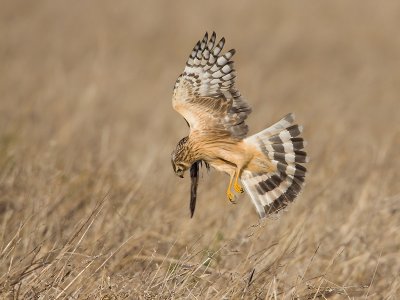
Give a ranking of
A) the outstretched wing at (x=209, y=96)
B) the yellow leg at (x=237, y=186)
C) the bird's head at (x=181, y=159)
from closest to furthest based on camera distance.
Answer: the yellow leg at (x=237, y=186), the bird's head at (x=181, y=159), the outstretched wing at (x=209, y=96)

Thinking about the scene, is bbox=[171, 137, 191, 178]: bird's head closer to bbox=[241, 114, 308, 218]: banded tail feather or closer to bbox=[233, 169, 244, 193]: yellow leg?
bbox=[233, 169, 244, 193]: yellow leg

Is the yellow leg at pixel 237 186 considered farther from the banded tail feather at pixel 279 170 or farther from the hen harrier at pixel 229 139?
the banded tail feather at pixel 279 170

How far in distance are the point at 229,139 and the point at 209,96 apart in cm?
28

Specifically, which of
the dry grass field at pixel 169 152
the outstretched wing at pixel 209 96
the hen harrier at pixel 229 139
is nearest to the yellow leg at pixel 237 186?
the hen harrier at pixel 229 139

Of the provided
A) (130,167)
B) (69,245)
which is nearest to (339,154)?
(130,167)

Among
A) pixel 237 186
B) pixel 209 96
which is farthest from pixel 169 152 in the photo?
pixel 237 186

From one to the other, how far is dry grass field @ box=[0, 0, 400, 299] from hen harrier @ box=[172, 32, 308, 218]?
8.1 inches

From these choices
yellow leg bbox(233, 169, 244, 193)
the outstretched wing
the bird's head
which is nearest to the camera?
yellow leg bbox(233, 169, 244, 193)

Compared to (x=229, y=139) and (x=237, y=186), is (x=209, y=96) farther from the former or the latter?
(x=237, y=186)

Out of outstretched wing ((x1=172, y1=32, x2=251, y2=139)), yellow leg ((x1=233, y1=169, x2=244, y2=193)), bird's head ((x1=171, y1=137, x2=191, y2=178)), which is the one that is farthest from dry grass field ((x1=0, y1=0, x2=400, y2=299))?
outstretched wing ((x1=172, y1=32, x2=251, y2=139))

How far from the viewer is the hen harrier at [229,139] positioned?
4.89 meters

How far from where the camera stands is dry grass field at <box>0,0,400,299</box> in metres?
4.62

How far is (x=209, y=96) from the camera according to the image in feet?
16.6

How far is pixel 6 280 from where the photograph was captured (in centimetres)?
417
